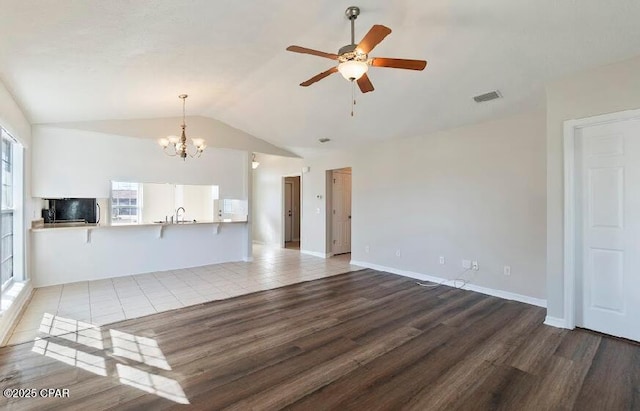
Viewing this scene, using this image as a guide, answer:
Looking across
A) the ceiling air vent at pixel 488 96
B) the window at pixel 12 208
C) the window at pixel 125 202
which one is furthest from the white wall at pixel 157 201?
the ceiling air vent at pixel 488 96

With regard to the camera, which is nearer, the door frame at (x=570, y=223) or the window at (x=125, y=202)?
the door frame at (x=570, y=223)

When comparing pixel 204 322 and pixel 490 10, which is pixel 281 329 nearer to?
pixel 204 322

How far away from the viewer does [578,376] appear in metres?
2.41

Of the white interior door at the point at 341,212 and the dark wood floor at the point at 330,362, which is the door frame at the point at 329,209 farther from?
the dark wood floor at the point at 330,362

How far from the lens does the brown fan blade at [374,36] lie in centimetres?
203

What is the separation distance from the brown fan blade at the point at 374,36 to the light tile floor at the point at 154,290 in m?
3.60

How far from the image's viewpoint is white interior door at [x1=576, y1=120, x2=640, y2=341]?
→ 9.89ft

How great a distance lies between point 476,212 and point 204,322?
4023 millimetres

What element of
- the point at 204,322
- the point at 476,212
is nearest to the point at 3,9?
the point at 204,322

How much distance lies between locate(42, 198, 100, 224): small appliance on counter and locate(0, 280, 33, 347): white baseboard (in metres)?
1.14

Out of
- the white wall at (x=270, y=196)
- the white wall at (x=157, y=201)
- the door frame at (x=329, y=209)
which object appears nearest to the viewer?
the white wall at (x=157, y=201)

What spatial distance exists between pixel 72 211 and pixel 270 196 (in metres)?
4.74

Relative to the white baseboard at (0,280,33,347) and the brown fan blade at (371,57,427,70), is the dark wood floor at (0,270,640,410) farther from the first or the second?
the brown fan blade at (371,57,427,70)

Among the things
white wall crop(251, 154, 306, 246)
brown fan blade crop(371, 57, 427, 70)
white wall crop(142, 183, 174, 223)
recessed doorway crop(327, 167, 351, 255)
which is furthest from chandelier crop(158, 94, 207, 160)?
brown fan blade crop(371, 57, 427, 70)
